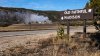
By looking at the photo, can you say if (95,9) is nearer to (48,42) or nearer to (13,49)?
(48,42)

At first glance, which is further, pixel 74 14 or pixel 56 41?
pixel 74 14

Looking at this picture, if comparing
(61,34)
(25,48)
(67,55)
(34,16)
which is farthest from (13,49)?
(34,16)

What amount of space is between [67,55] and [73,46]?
322 centimetres

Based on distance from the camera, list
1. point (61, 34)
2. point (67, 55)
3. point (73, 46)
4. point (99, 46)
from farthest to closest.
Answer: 1. point (61, 34)
2. point (99, 46)
3. point (73, 46)
4. point (67, 55)

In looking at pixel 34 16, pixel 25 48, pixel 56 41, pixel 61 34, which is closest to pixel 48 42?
pixel 56 41

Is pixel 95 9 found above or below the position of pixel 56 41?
above

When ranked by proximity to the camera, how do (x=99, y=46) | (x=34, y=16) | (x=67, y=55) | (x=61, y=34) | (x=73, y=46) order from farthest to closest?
1. (x=34, y=16)
2. (x=61, y=34)
3. (x=99, y=46)
4. (x=73, y=46)
5. (x=67, y=55)

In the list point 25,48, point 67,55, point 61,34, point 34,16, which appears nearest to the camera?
point 67,55

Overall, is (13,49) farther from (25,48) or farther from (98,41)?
(98,41)

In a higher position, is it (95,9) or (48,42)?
(95,9)

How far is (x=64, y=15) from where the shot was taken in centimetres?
2172

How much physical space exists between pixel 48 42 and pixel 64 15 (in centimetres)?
312

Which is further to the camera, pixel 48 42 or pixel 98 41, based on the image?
pixel 98 41

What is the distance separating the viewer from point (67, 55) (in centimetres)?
1486
